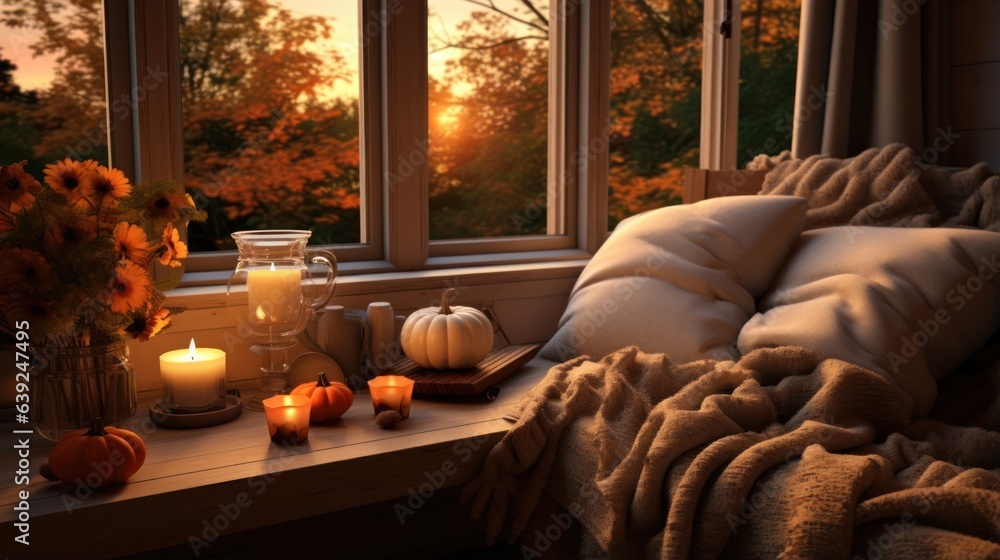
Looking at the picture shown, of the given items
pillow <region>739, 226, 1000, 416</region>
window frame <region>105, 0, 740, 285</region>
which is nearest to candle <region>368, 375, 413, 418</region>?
window frame <region>105, 0, 740, 285</region>

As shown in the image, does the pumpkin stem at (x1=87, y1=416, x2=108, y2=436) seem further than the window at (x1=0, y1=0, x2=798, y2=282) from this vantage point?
No

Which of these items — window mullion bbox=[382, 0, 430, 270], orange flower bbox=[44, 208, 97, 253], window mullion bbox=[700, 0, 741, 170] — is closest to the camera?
orange flower bbox=[44, 208, 97, 253]

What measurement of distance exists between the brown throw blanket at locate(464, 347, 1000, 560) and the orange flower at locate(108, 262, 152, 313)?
635 millimetres

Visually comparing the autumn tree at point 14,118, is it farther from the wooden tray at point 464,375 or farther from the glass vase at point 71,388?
the wooden tray at point 464,375

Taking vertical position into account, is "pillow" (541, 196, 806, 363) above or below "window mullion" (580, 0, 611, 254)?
below

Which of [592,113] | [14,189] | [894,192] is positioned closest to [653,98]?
[592,113]

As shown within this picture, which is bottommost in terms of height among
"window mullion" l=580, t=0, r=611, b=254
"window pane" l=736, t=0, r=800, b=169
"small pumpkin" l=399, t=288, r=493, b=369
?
"small pumpkin" l=399, t=288, r=493, b=369

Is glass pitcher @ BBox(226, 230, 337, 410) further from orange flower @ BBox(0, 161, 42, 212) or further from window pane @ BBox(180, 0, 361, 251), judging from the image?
window pane @ BBox(180, 0, 361, 251)

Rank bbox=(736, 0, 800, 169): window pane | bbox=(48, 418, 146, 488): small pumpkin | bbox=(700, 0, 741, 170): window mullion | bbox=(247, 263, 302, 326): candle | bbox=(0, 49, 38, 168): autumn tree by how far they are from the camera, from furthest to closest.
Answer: bbox=(736, 0, 800, 169): window pane < bbox=(700, 0, 741, 170): window mullion < bbox=(0, 49, 38, 168): autumn tree < bbox=(247, 263, 302, 326): candle < bbox=(48, 418, 146, 488): small pumpkin

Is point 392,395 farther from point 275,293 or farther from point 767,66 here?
point 767,66

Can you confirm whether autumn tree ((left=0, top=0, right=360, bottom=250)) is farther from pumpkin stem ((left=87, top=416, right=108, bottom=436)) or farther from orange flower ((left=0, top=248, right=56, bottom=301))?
pumpkin stem ((left=87, top=416, right=108, bottom=436))

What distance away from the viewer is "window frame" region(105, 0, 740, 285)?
62.9 inches

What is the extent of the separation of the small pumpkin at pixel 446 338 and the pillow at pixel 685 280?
0.24 m

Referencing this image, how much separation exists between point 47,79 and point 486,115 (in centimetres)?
166
